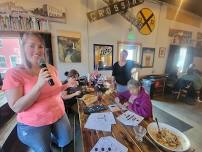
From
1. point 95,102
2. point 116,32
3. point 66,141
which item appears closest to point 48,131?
point 66,141

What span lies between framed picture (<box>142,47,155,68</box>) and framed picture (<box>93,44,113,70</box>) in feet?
4.18

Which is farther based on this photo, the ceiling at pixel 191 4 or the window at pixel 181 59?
the window at pixel 181 59

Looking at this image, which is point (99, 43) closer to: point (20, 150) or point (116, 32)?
point (116, 32)

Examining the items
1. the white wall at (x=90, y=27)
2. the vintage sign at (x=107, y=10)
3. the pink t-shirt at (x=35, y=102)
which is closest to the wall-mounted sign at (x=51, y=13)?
the white wall at (x=90, y=27)

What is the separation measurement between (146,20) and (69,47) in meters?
2.57

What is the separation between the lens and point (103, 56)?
11.1 feet

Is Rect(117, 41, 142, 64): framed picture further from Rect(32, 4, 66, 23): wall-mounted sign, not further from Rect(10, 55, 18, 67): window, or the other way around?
Rect(10, 55, 18, 67): window

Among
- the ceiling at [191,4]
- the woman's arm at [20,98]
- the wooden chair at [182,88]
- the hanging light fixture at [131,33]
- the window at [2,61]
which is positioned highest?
the ceiling at [191,4]

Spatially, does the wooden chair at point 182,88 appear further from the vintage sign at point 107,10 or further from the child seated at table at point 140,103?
Result: the child seated at table at point 140,103

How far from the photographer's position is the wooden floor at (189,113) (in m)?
2.13

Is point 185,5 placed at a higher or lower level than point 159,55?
higher

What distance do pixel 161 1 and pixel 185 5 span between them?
2.66 feet

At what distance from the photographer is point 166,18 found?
4.15 m

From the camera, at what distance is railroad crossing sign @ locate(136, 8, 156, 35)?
366cm
